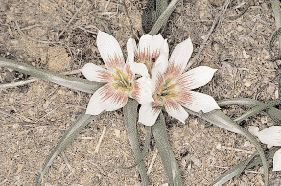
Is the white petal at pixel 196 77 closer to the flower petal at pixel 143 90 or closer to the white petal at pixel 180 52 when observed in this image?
the white petal at pixel 180 52

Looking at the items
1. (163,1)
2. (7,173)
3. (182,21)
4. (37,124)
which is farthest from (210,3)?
(7,173)

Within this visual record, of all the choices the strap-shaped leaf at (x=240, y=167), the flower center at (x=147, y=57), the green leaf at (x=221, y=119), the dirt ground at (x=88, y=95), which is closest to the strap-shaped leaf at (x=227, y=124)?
the green leaf at (x=221, y=119)

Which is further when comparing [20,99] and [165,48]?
[20,99]

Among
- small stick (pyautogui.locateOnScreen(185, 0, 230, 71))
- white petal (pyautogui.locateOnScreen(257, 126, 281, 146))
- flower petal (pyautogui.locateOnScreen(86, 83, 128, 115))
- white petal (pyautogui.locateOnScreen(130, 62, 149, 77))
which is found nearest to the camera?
white petal (pyautogui.locateOnScreen(130, 62, 149, 77))

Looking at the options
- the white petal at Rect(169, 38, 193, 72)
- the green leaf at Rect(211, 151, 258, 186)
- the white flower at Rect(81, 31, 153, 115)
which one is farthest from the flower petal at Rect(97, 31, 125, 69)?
the green leaf at Rect(211, 151, 258, 186)

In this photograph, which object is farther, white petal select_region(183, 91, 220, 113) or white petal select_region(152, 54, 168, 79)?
white petal select_region(183, 91, 220, 113)

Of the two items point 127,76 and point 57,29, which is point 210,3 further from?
point 57,29

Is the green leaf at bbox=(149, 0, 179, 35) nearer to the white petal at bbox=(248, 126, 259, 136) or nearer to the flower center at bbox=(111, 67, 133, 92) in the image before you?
the flower center at bbox=(111, 67, 133, 92)

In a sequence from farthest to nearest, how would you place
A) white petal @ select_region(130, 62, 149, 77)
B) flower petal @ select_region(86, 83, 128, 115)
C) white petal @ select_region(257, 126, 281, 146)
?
white petal @ select_region(257, 126, 281, 146)
flower petal @ select_region(86, 83, 128, 115)
white petal @ select_region(130, 62, 149, 77)

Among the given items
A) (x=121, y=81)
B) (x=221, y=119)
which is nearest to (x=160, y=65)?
(x=121, y=81)
